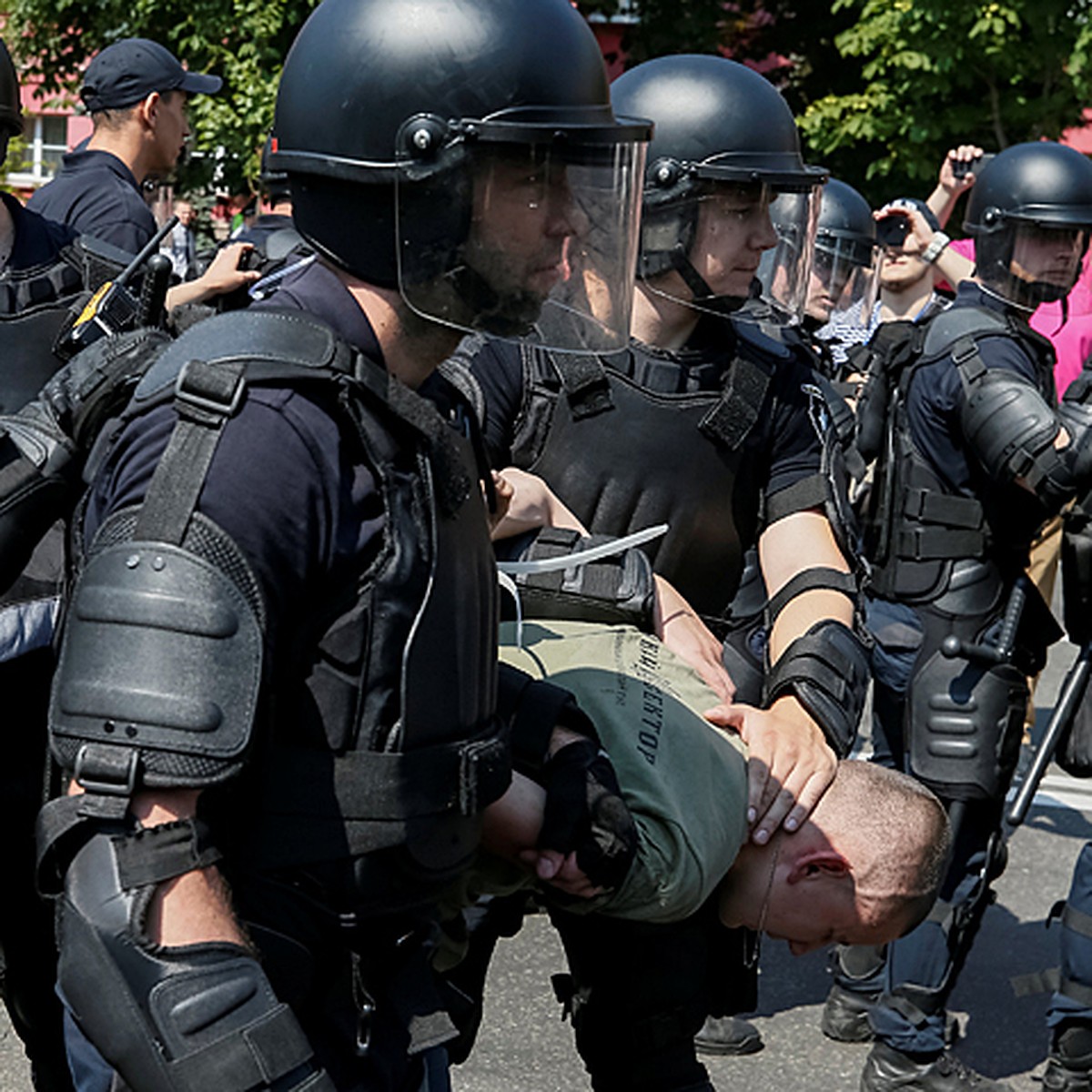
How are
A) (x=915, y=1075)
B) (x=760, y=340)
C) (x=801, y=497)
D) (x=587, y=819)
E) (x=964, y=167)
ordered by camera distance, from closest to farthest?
(x=587, y=819)
(x=801, y=497)
(x=760, y=340)
(x=915, y=1075)
(x=964, y=167)

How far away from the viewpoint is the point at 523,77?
1845 mm

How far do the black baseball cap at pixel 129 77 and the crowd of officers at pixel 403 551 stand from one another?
175cm

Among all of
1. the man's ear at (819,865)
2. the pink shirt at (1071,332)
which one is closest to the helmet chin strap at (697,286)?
the man's ear at (819,865)

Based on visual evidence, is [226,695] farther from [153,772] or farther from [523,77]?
[523,77]

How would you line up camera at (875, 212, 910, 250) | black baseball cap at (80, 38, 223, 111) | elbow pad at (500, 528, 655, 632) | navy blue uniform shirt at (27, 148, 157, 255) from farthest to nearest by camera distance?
camera at (875, 212, 910, 250), black baseball cap at (80, 38, 223, 111), navy blue uniform shirt at (27, 148, 157, 255), elbow pad at (500, 528, 655, 632)

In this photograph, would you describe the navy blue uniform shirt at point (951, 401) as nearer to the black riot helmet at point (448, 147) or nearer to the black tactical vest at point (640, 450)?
the black tactical vest at point (640, 450)

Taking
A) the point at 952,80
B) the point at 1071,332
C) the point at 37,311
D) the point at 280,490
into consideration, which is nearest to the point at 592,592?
the point at 280,490

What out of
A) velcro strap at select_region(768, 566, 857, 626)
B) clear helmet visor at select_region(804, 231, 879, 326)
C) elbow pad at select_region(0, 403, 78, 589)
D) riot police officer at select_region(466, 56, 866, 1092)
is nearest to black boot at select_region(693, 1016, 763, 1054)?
riot police officer at select_region(466, 56, 866, 1092)

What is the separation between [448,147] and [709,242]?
1.31m

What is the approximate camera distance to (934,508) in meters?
4.45

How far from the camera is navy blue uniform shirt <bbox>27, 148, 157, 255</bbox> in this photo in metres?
4.69

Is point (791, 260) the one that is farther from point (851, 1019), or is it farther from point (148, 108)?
point (148, 108)

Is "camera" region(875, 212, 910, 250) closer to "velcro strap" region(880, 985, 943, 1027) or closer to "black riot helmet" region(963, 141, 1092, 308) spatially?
"black riot helmet" region(963, 141, 1092, 308)

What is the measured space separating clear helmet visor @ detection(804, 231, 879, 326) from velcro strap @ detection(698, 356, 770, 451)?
8.77 feet
